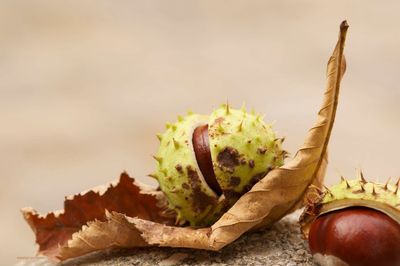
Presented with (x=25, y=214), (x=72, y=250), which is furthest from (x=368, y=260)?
(x=25, y=214)

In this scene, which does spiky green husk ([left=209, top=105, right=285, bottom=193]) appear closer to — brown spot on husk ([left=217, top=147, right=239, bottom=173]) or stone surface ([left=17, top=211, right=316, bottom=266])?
brown spot on husk ([left=217, top=147, right=239, bottom=173])

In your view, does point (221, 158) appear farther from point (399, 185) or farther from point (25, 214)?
point (25, 214)

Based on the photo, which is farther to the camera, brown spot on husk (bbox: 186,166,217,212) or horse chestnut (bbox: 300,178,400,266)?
brown spot on husk (bbox: 186,166,217,212)

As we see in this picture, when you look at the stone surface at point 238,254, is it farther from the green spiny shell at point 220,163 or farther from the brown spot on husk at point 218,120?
the brown spot on husk at point 218,120

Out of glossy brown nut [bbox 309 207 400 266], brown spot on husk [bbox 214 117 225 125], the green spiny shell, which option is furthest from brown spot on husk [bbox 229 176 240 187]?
glossy brown nut [bbox 309 207 400 266]

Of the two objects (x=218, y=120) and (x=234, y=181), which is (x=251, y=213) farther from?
(x=218, y=120)

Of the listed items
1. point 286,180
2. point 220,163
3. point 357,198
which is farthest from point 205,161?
point 357,198
